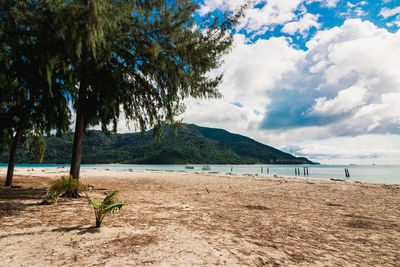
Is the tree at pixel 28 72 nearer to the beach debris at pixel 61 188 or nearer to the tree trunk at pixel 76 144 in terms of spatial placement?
the tree trunk at pixel 76 144

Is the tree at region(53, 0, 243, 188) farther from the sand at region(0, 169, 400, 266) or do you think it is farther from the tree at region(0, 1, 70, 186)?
the sand at region(0, 169, 400, 266)

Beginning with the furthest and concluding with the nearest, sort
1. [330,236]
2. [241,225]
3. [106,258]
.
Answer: [241,225]
[330,236]
[106,258]

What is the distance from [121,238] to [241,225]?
2920 mm

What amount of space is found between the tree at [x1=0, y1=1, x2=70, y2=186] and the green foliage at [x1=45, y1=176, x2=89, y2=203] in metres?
2.86

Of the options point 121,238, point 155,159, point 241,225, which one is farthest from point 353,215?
point 155,159

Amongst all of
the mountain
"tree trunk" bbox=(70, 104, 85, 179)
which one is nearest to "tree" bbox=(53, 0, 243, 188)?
"tree trunk" bbox=(70, 104, 85, 179)

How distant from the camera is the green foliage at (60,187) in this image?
22.6 feet

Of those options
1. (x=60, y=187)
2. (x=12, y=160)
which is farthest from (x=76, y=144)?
(x=12, y=160)

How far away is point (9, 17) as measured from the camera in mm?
5316

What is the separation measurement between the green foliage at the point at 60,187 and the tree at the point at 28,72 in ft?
9.37

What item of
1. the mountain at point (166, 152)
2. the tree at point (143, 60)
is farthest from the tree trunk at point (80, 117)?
the mountain at point (166, 152)

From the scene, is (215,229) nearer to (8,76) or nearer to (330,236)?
(330,236)

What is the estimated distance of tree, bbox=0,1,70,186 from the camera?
526 cm

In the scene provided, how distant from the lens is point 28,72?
6.93 metres
